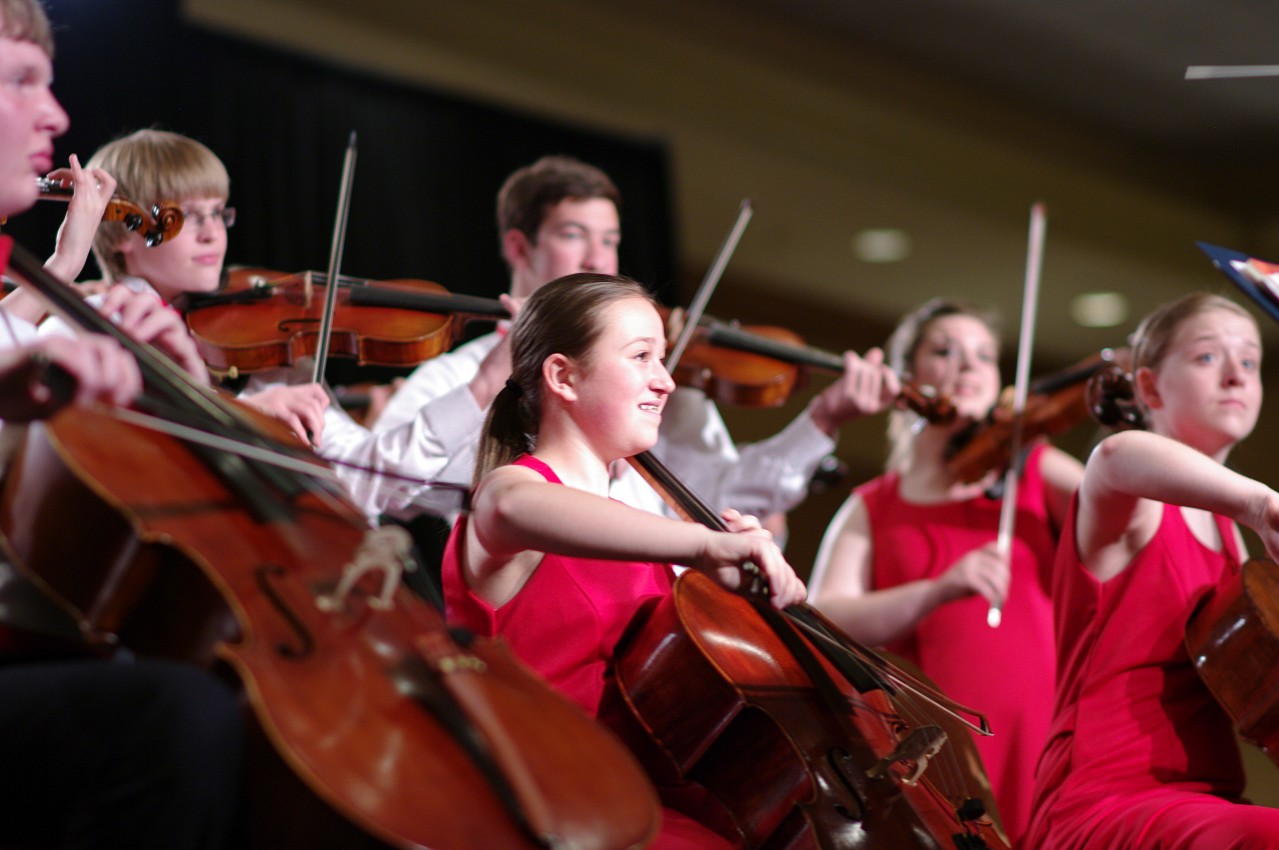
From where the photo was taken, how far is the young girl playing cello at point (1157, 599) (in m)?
1.59

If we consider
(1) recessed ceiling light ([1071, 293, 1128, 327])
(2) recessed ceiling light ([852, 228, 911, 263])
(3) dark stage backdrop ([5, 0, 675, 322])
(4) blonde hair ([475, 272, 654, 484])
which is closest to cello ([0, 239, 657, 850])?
(4) blonde hair ([475, 272, 654, 484])

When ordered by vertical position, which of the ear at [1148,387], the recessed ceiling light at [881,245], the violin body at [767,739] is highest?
the recessed ceiling light at [881,245]

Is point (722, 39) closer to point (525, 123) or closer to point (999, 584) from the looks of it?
point (525, 123)

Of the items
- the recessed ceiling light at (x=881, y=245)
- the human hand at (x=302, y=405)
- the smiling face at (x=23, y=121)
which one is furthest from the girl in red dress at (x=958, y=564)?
the recessed ceiling light at (x=881, y=245)

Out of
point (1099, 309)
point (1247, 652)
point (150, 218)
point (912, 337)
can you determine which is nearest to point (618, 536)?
point (1247, 652)

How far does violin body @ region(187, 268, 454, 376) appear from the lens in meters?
2.12

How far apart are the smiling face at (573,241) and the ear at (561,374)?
2.72 feet

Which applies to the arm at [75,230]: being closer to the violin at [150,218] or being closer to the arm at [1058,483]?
the violin at [150,218]

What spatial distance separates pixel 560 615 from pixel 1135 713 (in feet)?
2.61

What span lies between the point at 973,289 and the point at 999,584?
4.94 m

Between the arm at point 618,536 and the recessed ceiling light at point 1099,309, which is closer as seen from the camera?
the arm at point 618,536

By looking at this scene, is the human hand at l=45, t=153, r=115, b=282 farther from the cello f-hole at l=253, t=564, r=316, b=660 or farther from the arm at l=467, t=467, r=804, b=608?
the cello f-hole at l=253, t=564, r=316, b=660

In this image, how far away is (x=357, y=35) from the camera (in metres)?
4.50

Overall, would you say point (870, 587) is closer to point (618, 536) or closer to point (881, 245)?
point (618, 536)
